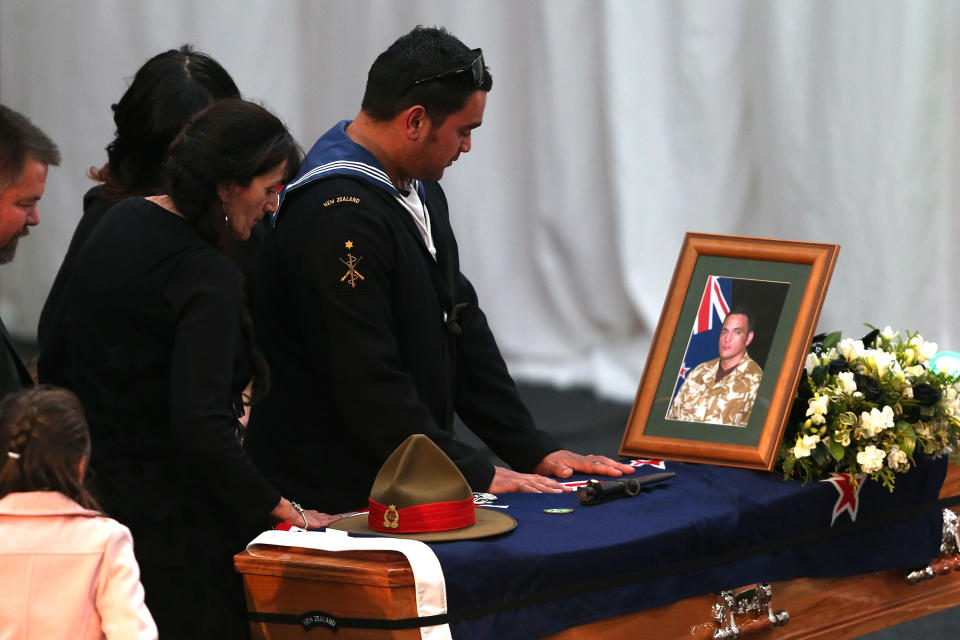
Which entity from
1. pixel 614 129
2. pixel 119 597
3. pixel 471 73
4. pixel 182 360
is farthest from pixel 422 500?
pixel 614 129

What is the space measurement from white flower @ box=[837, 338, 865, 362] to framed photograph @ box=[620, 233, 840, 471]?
0.13 m

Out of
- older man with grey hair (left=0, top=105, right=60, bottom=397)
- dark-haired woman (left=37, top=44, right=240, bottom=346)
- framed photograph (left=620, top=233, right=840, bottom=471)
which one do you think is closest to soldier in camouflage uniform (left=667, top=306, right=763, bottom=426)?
framed photograph (left=620, top=233, right=840, bottom=471)

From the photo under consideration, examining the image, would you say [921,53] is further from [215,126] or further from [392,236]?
[215,126]

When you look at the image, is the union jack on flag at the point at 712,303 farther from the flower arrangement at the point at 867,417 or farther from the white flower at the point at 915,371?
the white flower at the point at 915,371

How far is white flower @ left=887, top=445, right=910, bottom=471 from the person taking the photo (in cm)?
283

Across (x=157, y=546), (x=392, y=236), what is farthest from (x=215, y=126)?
(x=157, y=546)

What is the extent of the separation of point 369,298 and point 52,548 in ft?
2.76

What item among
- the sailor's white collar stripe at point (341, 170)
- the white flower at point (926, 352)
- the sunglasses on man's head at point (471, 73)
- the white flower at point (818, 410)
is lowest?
the white flower at point (818, 410)

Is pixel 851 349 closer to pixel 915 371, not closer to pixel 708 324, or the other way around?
pixel 915 371

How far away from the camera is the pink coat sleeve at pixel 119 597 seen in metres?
1.94

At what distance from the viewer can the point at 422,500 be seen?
2.39 meters

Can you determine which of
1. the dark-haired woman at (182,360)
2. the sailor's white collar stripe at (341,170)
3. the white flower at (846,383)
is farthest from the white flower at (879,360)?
the dark-haired woman at (182,360)

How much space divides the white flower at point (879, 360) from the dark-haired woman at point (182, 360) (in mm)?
1300

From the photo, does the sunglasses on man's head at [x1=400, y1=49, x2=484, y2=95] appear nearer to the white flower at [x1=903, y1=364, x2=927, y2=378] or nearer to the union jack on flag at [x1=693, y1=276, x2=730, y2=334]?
the union jack on flag at [x1=693, y1=276, x2=730, y2=334]
